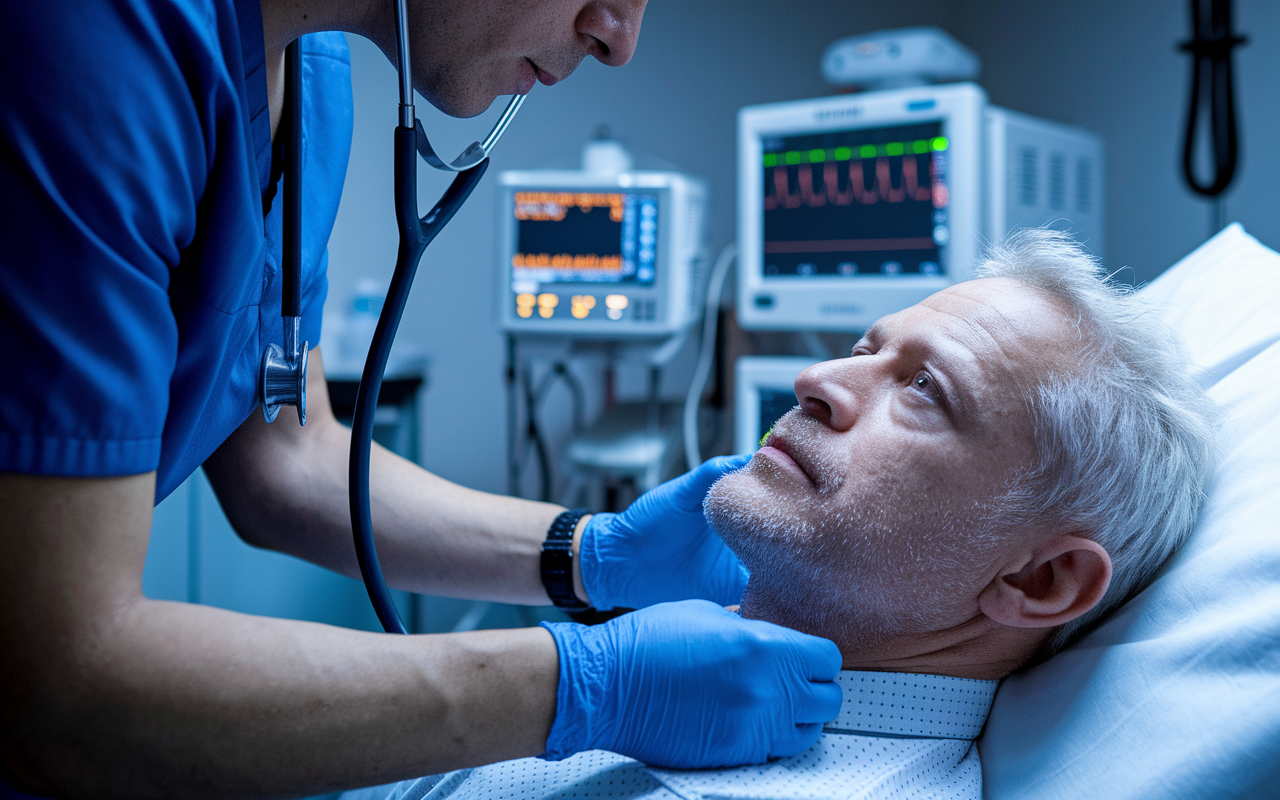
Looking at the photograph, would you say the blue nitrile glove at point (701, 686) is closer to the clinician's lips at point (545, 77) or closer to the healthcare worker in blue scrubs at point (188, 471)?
the healthcare worker in blue scrubs at point (188, 471)

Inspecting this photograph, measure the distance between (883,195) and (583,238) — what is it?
663 mm

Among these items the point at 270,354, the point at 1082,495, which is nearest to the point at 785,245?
the point at 1082,495

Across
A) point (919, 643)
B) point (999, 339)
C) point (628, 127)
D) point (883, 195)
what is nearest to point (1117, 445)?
point (999, 339)

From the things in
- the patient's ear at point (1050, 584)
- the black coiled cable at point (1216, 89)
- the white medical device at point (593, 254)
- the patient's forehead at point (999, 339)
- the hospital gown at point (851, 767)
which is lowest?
the hospital gown at point (851, 767)

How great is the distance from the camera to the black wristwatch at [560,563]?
1026 mm

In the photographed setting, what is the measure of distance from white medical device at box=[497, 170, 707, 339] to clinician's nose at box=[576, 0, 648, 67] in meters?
1.13

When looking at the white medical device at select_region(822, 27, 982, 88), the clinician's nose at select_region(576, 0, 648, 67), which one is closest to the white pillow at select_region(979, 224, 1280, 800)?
the clinician's nose at select_region(576, 0, 648, 67)

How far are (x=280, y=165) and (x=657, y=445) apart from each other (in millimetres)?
1300

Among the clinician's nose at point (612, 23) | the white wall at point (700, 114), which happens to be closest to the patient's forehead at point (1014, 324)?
the clinician's nose at point (612, 23)

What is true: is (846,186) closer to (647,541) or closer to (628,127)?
(647,541)

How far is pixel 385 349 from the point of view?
816 millimetres

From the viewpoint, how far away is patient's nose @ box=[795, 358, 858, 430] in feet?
2.81

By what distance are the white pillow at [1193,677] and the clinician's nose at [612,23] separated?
2.24 feet

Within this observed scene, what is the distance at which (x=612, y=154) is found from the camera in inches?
85.9
